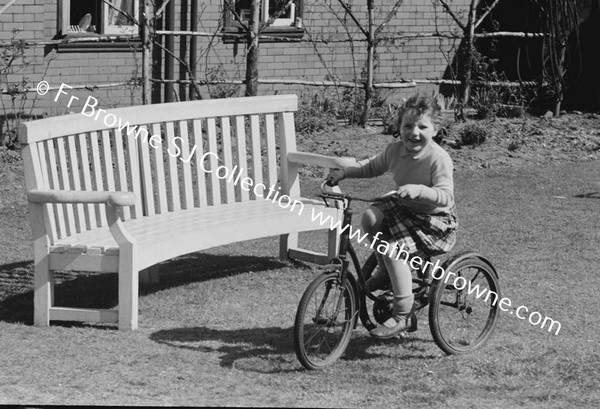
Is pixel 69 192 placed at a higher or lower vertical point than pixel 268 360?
higher

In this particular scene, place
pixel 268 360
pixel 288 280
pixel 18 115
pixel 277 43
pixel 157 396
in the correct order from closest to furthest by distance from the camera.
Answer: pixel 157 396 < pixel 268 360 < pixel 288 280 < pixel 18 115 < pixel 277 43

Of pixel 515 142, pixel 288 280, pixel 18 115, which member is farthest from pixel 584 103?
pixel 288 280

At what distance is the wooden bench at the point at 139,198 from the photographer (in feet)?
21.3

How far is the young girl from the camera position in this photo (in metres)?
6.00

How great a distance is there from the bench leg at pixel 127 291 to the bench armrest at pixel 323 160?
1.92 m

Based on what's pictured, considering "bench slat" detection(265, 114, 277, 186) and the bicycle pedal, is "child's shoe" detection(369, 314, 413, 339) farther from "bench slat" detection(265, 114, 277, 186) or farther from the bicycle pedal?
"bench slat" detection(265, 114, 277, 186)

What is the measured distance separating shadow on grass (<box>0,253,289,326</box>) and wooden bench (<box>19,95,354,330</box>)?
223 mm

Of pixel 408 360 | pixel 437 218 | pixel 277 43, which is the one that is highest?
pixel 277 43

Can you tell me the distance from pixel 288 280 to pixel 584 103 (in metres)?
9.42

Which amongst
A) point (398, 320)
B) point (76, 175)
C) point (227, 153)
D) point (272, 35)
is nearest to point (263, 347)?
point (398, 320)

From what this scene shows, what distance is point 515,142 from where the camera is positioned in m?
13.3

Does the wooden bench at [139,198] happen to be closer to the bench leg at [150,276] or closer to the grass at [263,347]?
the bench leg at [150,276]

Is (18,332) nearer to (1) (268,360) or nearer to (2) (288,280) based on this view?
(1) (268,360)

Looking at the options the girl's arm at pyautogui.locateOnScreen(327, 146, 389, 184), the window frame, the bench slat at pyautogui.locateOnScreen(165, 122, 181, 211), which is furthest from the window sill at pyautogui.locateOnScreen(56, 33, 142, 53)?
the girl's arm at pyautogui.locateOnScreen(327, 146, 389, 184)
